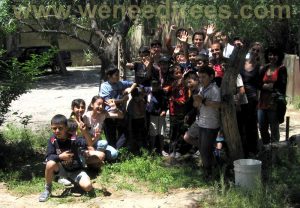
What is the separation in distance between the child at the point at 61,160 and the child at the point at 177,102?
166cm

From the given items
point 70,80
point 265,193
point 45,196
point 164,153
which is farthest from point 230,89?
point 70,80

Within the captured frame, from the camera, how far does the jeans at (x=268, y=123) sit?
22.9 feet

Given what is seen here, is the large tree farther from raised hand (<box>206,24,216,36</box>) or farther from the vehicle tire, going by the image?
the vehicle tire

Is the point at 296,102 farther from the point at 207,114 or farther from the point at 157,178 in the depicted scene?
the point at 157,178

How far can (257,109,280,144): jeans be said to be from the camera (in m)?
6.97

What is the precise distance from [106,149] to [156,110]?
3.06ft

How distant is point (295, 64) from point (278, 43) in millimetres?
1405

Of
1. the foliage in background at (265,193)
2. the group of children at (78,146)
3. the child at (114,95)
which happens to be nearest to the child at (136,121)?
the child at (114,95)

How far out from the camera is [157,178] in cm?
628

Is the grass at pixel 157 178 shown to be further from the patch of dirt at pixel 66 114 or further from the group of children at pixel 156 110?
the group of children at pixel 156 110

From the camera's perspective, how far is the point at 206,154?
6.07 metres

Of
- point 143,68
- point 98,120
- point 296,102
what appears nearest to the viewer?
point 98,120

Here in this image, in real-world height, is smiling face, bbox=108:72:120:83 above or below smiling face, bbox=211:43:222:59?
below

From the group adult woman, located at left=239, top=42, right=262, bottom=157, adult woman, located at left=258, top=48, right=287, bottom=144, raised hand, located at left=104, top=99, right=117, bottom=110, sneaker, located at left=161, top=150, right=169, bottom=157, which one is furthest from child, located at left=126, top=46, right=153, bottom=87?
adult woman, located at left=258, top=48, right=287, bottom=144
